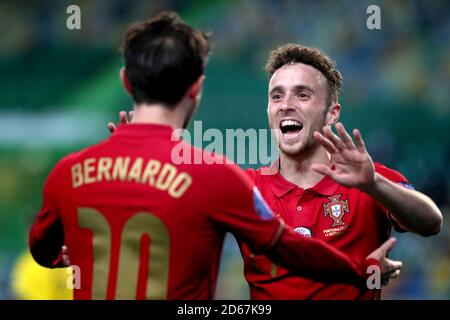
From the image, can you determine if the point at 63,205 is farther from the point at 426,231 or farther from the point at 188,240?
the point at 426,231

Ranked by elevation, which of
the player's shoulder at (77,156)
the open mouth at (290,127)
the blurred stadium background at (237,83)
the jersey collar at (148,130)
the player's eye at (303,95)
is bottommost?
the player's shoulder at (77,156)

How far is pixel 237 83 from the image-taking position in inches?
384

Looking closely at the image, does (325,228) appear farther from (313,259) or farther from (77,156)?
(77,156)

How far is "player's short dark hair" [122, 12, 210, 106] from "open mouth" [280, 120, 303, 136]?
4.36 feet

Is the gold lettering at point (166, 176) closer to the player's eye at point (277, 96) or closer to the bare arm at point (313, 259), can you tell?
the bare arm at point (313, 259)

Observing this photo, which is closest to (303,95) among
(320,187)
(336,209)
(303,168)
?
(303,168)

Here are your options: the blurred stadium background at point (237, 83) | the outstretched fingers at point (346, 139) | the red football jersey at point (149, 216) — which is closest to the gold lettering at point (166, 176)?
the red football jersey at point (149, 216)

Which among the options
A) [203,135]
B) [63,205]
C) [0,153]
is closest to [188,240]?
[63,205]

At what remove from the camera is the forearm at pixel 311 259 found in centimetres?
A: 259

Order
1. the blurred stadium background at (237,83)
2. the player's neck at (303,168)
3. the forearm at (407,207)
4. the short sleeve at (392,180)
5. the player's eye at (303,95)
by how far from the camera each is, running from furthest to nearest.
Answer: the blurred stadium background at (237,83) < the player's eye at (303,95) < the player's neck at (303,168) < the short sleeve at (392,180) < the forearm at (407,207)

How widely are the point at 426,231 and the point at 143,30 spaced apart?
1.53 m

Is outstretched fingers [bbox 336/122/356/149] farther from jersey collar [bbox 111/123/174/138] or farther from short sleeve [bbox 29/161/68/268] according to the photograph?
short sleeve [bbox 29/161/68/268]

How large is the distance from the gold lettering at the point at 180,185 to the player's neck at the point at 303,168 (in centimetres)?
140

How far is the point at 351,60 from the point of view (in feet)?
32.4
